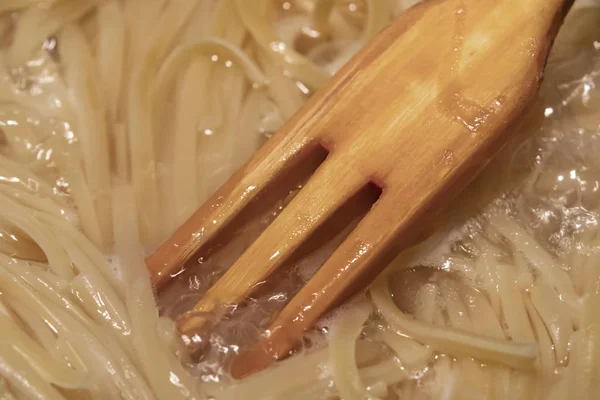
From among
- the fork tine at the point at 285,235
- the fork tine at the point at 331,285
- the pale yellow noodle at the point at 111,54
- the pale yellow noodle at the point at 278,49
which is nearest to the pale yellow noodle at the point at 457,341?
the fork tine at the point at 331,285

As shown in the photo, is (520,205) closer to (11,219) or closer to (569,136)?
(569,136)

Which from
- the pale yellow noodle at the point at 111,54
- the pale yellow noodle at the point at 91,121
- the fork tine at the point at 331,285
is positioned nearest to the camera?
the fork tine at the point at 331,285

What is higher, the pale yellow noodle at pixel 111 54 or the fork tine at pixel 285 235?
the pale yellow noodle at pixel 111 54

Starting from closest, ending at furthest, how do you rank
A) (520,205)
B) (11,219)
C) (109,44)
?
(11,219)
(520,205)
(109,44)

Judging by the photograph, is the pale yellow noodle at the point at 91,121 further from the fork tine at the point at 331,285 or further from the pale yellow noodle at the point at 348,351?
the pale yellow noodle at the point at 348,351

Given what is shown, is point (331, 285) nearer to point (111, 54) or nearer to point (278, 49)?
point (278, 49)

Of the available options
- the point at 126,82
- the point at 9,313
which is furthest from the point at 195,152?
the point at 9,313

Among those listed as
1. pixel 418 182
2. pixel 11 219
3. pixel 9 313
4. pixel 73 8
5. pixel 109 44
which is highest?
pixel 73 8
